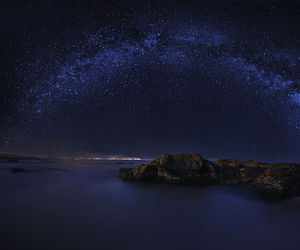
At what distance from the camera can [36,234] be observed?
4926mm

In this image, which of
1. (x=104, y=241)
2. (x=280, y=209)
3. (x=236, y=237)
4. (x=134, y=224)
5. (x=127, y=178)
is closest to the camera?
(x=104, y=241)

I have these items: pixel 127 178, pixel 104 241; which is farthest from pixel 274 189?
pixel 127 178

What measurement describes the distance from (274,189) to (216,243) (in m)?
8.91

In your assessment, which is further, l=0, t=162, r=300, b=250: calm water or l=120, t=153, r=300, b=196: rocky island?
l=120, t=153, r=300, b=196: rocky island

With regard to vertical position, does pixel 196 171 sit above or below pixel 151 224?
above

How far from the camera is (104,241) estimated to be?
15.3 ft

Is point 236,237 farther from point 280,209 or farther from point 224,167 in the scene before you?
point 224,167

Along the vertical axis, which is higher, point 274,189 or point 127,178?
point 274,189

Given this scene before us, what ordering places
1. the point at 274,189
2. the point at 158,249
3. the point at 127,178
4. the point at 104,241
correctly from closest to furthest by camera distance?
the point at 158,249 < the point at 104,241 < the point at 274,189 < the point at 127,178

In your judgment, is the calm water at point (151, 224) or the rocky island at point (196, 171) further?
the rocky island at point (196, 171)

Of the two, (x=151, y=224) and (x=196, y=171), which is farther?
(x=196, y=171)

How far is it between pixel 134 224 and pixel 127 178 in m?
11.9

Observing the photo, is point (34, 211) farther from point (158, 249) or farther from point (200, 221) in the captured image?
point (200, 221)

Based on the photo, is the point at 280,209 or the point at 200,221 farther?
the point at 280,209
